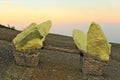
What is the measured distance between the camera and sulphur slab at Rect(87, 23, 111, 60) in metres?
17.9

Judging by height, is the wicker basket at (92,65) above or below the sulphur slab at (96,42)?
below

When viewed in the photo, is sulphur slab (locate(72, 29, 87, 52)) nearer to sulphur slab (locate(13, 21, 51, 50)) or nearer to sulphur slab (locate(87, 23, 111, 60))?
sulphur slab (locate(87, 23, 111, 60))

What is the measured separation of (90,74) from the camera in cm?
1817

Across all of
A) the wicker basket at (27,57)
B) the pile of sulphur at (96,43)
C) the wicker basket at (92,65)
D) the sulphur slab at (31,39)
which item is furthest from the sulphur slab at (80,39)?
the wicker basket at (27,57)

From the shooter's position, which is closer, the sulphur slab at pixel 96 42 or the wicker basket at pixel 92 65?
the wicker basket at pixel 92 65

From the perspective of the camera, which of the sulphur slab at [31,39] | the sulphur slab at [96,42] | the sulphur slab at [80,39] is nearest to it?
the sulphur slab at [31,39]

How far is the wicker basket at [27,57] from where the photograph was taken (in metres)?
17.8

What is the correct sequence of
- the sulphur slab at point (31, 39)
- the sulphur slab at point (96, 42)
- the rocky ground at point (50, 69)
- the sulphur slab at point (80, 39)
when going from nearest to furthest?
the rocky ground at point (50, 69) < the sulphur slab at point (31, 39) < the sulphur slab at point (96, 42) < the sulphur slab at point (80, 39)

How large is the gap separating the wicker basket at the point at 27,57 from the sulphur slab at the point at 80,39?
2.13 m

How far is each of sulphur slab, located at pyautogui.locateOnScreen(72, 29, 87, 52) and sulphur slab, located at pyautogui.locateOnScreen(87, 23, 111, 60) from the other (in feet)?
1.45

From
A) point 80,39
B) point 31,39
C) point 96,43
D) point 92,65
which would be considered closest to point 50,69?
point 31,39

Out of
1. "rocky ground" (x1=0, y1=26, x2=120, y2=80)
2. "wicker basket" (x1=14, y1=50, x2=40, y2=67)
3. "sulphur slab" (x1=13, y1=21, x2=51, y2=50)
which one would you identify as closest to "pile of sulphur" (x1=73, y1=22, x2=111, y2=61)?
"rocky ground" (x1=0, y1=26, x2=120, y2=80)

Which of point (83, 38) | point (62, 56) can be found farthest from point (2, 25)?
point (83, 38)

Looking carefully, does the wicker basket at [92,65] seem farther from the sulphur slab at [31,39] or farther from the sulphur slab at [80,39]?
the sulphur slab at [31,39]
